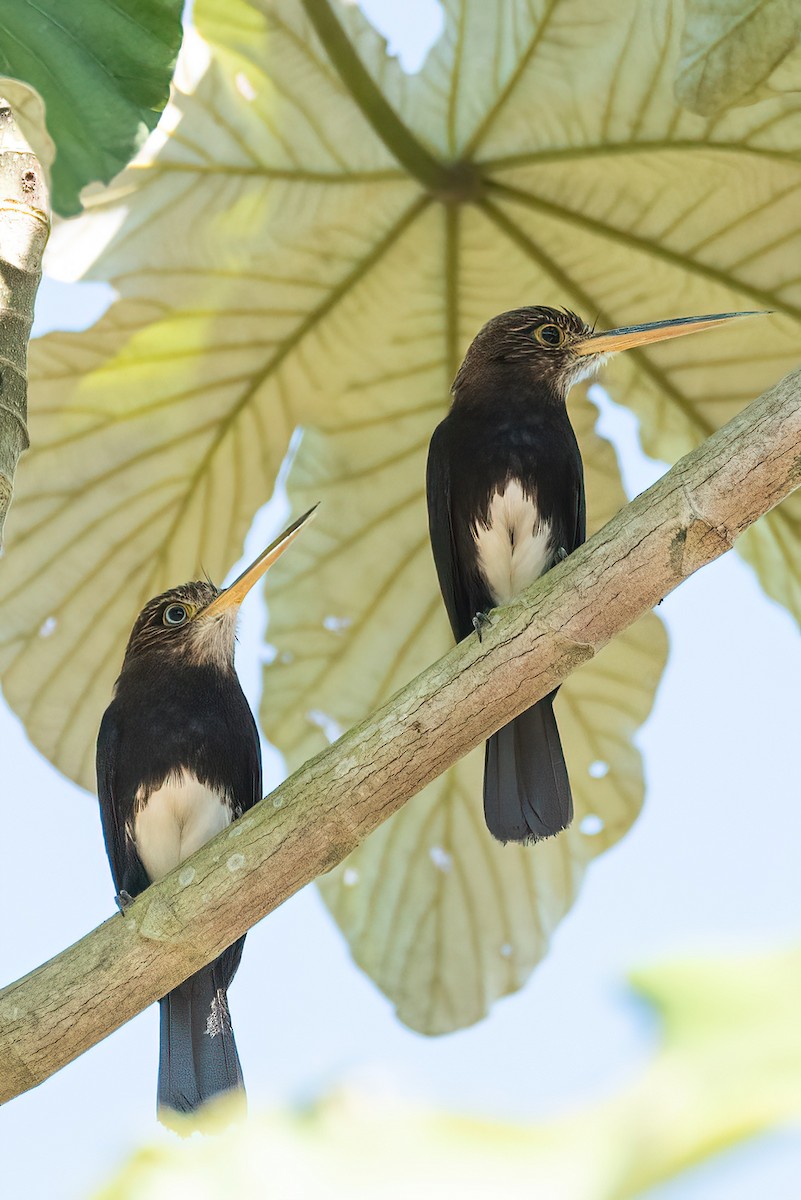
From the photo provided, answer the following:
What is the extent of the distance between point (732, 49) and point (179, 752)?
1708 mm

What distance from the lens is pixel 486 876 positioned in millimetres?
3559

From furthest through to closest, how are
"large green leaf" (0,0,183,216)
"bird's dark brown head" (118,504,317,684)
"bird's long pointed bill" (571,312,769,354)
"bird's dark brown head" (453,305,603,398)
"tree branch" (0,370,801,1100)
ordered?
1. "bird's dark brown head" (453,305,603,398)
2. "bird's dark brown head" (118,504,317,684)
3. "bird's long pointed bill" (571,312,769,354)
4. "large green leaf" (0,0,183,216)
5. "tree branch" (0,370,801,1100)

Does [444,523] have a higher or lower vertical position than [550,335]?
lower

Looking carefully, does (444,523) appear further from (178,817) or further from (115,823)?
(115,823)

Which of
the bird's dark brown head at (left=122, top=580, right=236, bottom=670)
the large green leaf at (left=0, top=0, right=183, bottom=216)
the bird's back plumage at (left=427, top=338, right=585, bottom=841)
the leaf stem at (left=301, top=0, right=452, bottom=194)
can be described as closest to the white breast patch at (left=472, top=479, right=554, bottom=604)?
the bird's back plumage at (left=427, top=338, right=585, bottom=841)

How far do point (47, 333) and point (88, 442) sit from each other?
0.85 feet

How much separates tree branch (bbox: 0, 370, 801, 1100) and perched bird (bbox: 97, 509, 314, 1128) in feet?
2.60

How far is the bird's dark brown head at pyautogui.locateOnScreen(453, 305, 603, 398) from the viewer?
3.27 m

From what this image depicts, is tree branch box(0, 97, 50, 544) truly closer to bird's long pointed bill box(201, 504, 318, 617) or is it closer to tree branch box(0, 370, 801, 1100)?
tree branch box(0, 370, 801, 1100)

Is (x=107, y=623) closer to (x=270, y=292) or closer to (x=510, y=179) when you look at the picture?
(x=270, y=292)

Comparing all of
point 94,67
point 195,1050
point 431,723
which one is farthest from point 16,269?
point 195,1050

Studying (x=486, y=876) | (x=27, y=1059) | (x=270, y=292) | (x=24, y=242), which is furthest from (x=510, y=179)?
(x=27, y=1059)

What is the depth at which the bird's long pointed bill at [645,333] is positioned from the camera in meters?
2.87

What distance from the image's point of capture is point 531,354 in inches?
129
